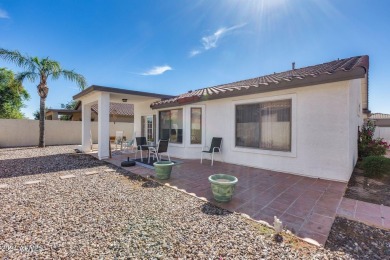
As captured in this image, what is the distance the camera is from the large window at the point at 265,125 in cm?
614

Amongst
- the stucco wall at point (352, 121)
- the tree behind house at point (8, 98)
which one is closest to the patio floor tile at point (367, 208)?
the stucco wall at point (352, 121)

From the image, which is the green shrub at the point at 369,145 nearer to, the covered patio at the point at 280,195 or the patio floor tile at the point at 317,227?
the covered patio at the point at 280,195

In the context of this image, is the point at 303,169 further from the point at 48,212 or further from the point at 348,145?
the point at 48,212

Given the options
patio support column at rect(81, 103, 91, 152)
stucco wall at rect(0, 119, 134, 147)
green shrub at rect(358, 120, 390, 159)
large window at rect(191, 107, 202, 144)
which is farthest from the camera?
stucco wall at rect(0, 119, 134, 147)

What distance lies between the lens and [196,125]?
28.9ft

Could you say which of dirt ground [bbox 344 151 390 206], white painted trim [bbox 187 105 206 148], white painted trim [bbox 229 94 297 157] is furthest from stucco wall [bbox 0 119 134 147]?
dirt ground [bbox 344 151 390 206]

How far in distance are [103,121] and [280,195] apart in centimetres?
815

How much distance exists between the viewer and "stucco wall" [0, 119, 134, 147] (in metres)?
13.4

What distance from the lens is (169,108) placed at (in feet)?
31.9

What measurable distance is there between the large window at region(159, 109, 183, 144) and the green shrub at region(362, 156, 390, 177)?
7264 millimetres

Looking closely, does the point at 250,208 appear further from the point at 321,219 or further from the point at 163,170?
the point at 163,170

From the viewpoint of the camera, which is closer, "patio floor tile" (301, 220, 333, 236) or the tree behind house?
"patio floor tile" (301, 220, 333, 236)

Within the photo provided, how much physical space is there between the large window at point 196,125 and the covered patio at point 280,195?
2465mm

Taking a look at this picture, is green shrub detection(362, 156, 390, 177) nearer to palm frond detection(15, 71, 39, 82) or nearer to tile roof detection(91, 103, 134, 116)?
palm frond detection(15, 71, 39, 82)
